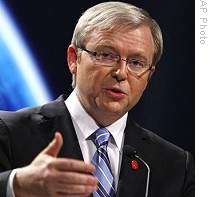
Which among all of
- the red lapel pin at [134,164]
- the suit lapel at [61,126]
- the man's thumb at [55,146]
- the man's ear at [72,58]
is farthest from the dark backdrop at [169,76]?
the man's thumb at [55,146]

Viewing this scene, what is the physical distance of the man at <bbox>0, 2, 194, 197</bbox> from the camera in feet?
5.47

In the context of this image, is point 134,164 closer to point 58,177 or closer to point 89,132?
point 89,132

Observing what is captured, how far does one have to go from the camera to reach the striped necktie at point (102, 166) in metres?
1.63

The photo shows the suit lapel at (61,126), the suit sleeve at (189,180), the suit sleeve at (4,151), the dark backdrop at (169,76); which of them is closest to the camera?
the suit sleeve at (4,151)

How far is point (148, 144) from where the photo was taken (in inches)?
73.2

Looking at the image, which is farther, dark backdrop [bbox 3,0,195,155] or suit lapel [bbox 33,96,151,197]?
dark backdrop [bbox 3,0,195,155]

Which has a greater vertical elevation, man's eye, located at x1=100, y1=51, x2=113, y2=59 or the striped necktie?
man's eye, located at x1=100, y1=51, x2=113, y2=59

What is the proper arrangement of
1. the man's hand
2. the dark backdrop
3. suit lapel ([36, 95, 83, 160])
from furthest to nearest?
1. the dark backdrop
2. suit lapel ([36, 95, 83, 160])
3. the man's hand

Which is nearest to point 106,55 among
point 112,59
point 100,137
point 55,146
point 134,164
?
point 112,59

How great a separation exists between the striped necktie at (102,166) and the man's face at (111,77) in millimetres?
57

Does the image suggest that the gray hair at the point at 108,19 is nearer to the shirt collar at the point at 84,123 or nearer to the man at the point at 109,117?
the man at the point at 109,117

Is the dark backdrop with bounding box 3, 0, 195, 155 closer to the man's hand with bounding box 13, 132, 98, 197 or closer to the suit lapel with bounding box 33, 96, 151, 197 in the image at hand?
the suit lapel with bounding box 33, 96, 151, 197

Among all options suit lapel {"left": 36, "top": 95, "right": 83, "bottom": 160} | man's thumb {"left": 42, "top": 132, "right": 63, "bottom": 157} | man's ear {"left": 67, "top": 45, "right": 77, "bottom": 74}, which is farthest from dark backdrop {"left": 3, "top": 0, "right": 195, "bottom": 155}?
man's thumb {"left": 42, "top": 132, "right": 63, "bottom": 157}
